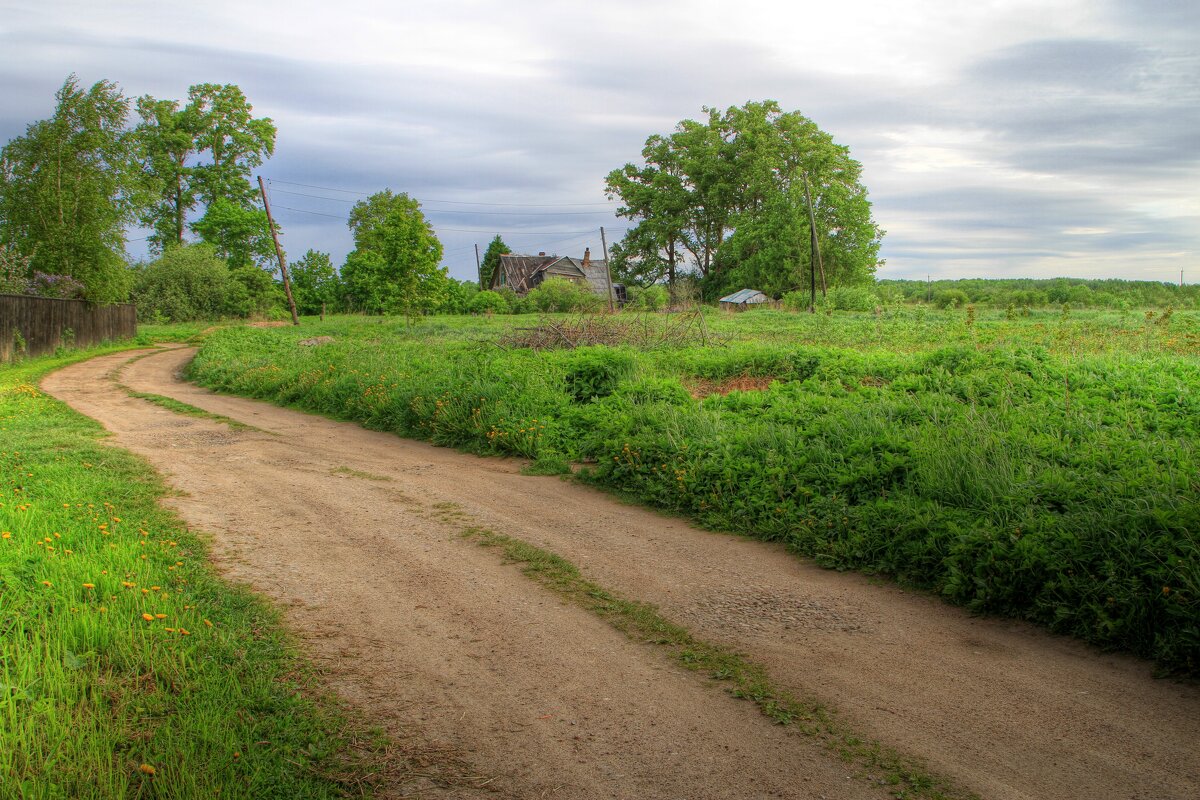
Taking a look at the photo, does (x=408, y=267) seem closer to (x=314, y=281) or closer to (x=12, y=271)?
(x=12, y=271)

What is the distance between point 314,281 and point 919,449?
59200 mm

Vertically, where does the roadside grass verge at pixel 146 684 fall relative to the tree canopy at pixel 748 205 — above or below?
below

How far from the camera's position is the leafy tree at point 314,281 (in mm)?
58094

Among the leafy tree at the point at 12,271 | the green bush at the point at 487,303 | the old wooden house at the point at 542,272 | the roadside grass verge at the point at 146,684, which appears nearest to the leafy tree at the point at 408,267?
the leafy tree at the point at 12,271

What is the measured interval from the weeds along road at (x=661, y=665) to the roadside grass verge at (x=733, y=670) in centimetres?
7

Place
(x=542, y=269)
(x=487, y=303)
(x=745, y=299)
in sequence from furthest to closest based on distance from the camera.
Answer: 1. (x=542, y=269)
2. (x=745, y=299)
3. (x=487, y=303)

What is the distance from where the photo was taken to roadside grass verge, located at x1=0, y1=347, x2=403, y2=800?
9.86 feet

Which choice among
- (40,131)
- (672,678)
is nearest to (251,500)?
(672,678)

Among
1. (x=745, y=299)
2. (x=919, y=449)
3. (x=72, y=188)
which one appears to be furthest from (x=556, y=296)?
(x=919, y=449)

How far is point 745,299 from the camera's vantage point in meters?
55.9

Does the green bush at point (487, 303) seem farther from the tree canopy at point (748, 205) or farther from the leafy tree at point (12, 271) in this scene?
the leafy tree at point (12, 271)

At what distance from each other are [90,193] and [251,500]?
26.5 meters

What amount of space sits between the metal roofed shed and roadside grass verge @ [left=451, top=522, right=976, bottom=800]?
4844 cm

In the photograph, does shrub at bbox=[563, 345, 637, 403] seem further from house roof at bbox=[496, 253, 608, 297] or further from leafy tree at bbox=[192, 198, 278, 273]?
house roof at bbox=[496, 253, 608, 297]
